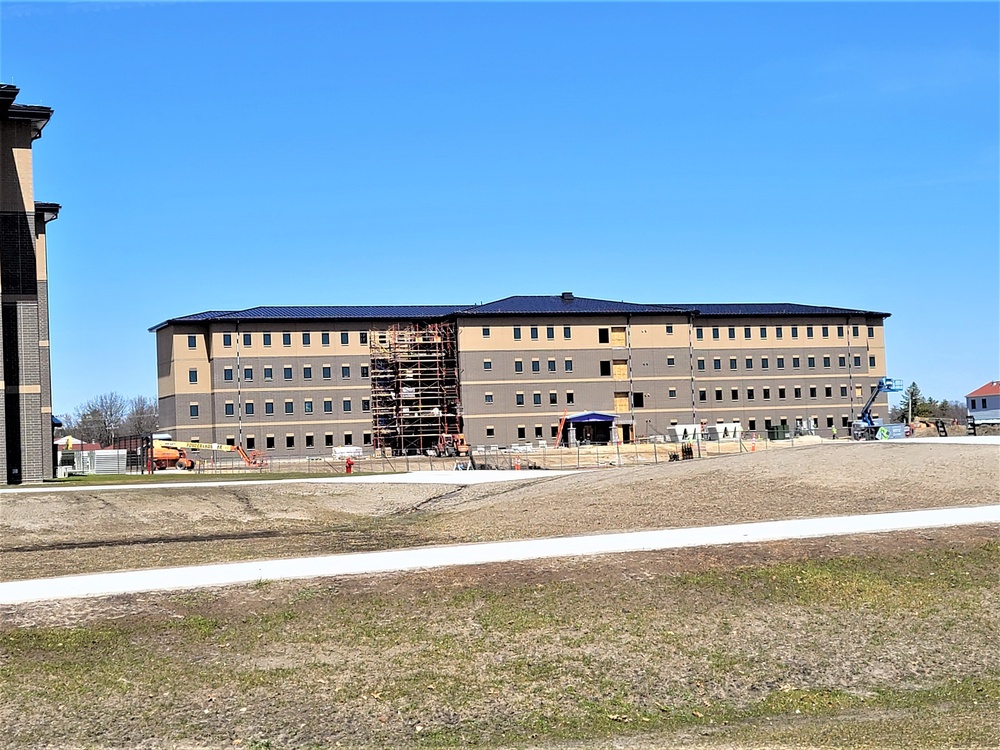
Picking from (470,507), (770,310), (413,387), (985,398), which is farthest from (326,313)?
(985,398)

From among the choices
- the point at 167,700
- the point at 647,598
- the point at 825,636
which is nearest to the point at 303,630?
Answer: the point at 167,700

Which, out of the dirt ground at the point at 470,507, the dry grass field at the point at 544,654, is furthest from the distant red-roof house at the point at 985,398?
the dry grass field at the point at 544,654

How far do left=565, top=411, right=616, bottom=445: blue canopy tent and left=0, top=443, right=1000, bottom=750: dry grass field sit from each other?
7647cm

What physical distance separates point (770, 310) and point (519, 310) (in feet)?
83.3

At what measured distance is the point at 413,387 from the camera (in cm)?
10125

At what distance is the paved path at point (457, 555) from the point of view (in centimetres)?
1761

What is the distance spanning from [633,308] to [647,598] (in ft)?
291

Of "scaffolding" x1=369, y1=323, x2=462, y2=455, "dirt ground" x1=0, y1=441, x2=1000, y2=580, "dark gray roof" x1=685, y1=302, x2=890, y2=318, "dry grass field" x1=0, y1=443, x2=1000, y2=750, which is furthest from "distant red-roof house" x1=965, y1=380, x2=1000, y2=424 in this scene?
"dry grass field" x1=0, y1=443, x2=1000, y2=750

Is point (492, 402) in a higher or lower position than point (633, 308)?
lower

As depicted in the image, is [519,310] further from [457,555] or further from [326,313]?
[457,555]

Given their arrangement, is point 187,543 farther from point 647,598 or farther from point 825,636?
point 825,636

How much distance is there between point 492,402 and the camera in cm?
9969

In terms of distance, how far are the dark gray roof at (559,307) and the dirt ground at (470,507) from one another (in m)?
60.6

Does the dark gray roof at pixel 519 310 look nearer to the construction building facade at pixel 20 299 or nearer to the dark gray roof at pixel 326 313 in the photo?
the dark gray roof at pixel 326 313
